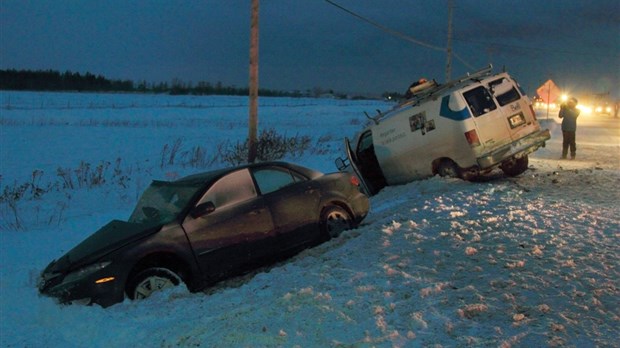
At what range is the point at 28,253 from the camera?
8.17 m

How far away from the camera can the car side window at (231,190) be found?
22.0ft

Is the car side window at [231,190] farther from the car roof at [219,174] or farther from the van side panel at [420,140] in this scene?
the van side panel at [420,140]

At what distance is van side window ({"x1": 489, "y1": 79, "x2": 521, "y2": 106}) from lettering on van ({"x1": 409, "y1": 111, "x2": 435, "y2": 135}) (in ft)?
4.65

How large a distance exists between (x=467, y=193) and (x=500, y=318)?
6.01 m

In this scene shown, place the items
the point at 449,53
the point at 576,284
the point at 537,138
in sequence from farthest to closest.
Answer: the point at 449,53 < the point at 537,138 < the point at 576,284

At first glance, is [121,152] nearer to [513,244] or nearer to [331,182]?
[331,182]

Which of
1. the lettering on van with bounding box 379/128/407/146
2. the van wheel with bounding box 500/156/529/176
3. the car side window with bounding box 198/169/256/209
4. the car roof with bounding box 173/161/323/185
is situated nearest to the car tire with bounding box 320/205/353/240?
the car roof with bounding box 173/161/323/185

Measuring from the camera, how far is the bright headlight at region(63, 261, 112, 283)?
5578 mm

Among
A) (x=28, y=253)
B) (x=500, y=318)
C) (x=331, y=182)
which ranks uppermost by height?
(x=331, y=182)

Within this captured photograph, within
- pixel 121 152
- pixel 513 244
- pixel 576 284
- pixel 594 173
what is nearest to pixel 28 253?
pixel 513 244

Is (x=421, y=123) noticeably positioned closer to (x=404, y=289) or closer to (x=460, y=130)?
(x=460, y=130)

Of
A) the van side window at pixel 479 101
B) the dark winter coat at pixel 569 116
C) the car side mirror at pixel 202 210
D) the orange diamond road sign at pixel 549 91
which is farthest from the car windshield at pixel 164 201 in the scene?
the orange diamond road sign at pixel 549 91

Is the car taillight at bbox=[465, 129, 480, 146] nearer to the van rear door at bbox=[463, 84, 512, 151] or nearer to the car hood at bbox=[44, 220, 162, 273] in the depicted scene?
the van rear door at bbox=[463, 84, 512, 151]

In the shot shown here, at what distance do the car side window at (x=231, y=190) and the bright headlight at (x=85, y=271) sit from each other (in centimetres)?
138
